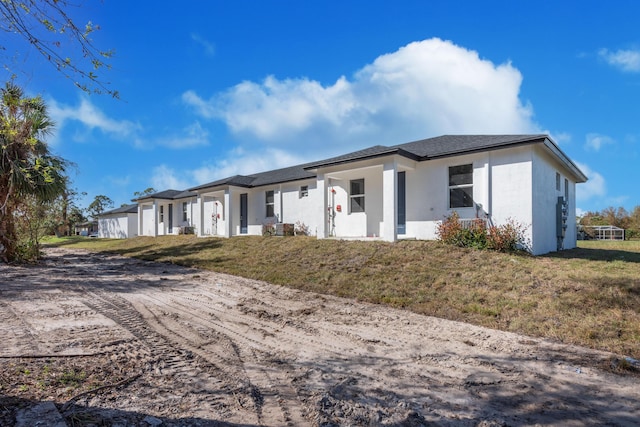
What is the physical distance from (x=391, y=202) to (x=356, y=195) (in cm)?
329

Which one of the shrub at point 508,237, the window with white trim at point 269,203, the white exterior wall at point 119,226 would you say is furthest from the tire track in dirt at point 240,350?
the white exterior wall at point 119,226

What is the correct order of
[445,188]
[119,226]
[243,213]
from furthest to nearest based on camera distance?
[119,226]
[243,213]
[445,188]

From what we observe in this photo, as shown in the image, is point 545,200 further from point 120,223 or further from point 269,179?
point 120,223

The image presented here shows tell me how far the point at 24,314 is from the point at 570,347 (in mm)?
8146

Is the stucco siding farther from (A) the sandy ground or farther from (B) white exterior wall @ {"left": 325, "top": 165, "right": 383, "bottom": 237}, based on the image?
(A) the sandy ground

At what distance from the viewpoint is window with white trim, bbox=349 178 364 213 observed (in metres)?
14.8

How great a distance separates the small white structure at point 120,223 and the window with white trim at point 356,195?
1120 inches

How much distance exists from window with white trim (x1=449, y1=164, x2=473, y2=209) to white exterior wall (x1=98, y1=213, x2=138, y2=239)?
3292cm

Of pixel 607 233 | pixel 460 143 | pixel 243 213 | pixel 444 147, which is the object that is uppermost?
pixel 460 143

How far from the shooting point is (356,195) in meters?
15.0

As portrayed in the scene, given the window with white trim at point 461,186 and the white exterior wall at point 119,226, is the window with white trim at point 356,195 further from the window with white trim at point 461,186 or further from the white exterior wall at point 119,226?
the white exterior wall at point 119,226

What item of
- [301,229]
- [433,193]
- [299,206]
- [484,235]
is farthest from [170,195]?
[484,235]

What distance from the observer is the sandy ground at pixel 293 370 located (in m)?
2.74

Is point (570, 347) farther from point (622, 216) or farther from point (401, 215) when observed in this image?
point (622, 216)
